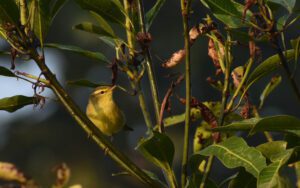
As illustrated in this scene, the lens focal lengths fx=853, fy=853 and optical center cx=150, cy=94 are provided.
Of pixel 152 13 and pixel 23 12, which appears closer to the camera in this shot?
pixel 23 12

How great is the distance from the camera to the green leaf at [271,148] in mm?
1862

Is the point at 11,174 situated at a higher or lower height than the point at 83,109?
higher

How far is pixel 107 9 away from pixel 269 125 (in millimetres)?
Result: 585

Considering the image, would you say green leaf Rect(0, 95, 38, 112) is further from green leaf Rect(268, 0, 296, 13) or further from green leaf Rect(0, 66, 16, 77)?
green leaf Rect(268, 0, 296, 13)

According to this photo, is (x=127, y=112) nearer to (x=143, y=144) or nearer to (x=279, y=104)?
(x=279, y=104)

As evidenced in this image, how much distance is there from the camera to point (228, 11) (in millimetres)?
1958

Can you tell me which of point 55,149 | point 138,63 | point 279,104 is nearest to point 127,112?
point 55,149

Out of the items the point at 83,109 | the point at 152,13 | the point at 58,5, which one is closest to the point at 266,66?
the point at 152,13

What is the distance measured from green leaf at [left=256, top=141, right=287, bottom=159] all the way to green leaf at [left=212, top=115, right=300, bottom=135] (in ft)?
0.31

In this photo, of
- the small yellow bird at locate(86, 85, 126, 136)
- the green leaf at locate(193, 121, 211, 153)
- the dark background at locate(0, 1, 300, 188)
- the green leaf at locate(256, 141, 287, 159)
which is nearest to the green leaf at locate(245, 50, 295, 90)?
the green leaf at locate(256, 141, 287, 159)

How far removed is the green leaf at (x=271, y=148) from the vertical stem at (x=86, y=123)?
9.9 inches

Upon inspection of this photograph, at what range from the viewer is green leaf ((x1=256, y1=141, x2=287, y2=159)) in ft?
6.11

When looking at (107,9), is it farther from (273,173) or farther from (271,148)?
(273,173)

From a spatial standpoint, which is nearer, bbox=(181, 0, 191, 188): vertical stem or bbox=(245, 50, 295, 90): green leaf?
bbox=(181, 0, 191, 188): vertical stem
